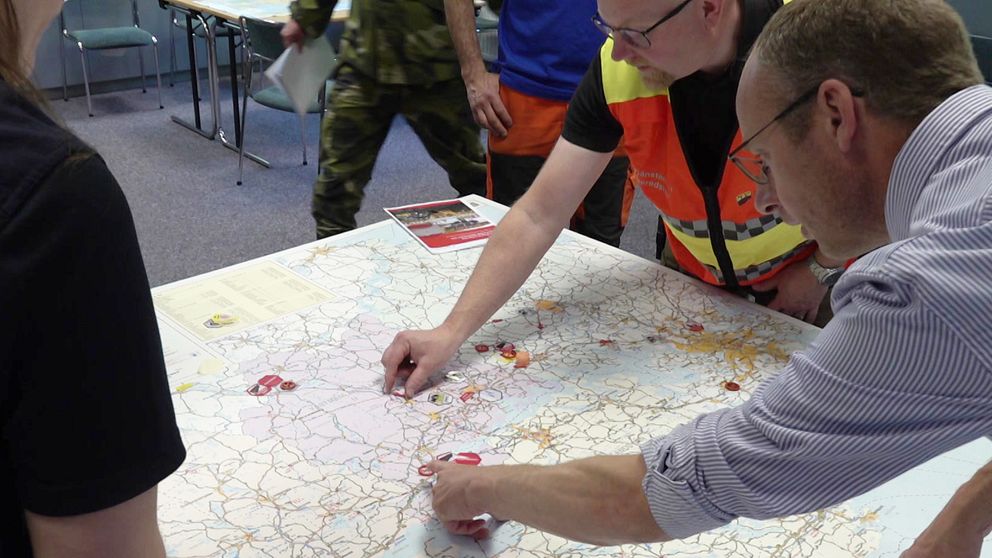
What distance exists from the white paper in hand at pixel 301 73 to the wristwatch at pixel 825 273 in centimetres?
106

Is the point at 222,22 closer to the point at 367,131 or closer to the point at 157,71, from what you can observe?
the point at 157,71

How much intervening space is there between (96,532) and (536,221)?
Result: 1.09 metres

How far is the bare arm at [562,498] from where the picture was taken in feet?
3.03

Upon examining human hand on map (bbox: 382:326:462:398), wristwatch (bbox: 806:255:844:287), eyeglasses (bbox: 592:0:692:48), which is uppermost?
eyeglasses (bbox: 592:0:692:48)

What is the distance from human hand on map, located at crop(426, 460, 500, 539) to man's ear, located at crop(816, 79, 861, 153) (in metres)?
0.53

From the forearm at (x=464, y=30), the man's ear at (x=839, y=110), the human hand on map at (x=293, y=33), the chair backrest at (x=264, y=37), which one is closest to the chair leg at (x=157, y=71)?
the chair backrest at (x=264, y=37)

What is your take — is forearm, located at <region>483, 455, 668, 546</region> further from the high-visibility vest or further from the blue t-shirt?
the blue t-shirt

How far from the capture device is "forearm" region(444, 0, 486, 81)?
2.44 metres

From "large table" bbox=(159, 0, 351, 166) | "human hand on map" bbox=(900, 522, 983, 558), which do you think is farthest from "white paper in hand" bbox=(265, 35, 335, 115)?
"large table" bbox=(159, 0, 351, 166)

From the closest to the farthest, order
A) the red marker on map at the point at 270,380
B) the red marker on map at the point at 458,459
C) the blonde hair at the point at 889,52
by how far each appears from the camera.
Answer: the blonde hair at the point at 889,52, the red marker on map at the point at 458,459, the red marker on map at the point at 270,380

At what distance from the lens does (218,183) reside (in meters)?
4.25

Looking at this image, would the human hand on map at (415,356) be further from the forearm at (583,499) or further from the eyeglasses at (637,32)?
the eyeglasses at (637,32)

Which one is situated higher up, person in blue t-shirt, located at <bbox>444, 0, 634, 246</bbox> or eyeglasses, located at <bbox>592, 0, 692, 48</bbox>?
eyeglasses, located at <bbox>592, 0, 692, 48</bbox>

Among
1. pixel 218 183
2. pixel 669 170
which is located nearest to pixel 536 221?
pixel 669 170
